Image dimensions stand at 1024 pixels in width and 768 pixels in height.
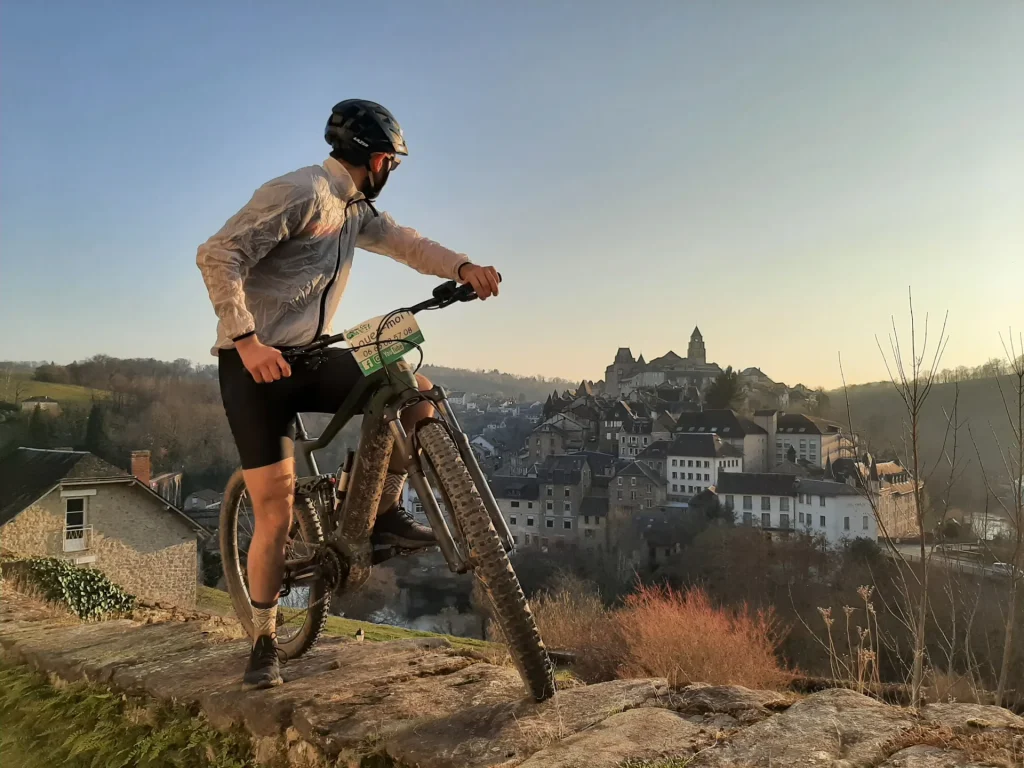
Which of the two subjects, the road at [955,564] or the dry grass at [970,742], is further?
the road at [955,564]

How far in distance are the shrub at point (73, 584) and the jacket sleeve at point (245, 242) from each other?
8.33 m

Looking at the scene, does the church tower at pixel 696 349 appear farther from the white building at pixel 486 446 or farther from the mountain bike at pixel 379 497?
the mountain bike at pixel 379 497

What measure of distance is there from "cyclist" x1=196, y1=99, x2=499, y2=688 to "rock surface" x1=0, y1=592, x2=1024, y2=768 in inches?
10.7

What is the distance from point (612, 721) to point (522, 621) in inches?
12.8

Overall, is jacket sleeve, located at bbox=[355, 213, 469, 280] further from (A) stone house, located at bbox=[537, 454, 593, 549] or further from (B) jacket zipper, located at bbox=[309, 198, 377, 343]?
(A) stone house, located at bbox=[537, 454, 593, 549]

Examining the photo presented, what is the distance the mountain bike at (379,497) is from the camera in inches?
72.6

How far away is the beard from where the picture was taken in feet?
7.52

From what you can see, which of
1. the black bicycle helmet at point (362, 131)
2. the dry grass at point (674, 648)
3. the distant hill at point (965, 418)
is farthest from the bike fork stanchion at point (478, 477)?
the distant hill at point (965, 418)

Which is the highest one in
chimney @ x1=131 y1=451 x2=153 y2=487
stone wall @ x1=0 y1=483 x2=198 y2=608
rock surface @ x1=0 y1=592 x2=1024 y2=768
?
rock surface @ x1=0 y1=592 x2=1024 y2=768

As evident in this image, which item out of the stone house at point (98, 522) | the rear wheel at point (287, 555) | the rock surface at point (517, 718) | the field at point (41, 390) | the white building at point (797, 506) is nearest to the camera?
the rock surface at point (517, 718)

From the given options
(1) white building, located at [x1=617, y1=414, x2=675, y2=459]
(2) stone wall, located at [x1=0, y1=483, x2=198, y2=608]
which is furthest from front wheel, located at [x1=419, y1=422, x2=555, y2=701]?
(1) white building, located at [x1=617, y1=414, x2=675, y2=459]

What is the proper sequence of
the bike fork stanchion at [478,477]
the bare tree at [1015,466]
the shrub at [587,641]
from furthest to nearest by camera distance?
the shrub at [587,641] → the bare tree at [1015,466] → the bike fork stanchion at [478,477]

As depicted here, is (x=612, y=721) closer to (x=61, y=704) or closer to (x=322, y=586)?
(x=322, y=586)

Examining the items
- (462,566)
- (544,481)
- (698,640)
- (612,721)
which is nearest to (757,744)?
(612,721)
